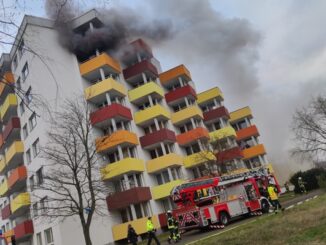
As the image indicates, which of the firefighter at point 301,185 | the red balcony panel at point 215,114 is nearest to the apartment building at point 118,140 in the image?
the red balcony panel at point 215,114

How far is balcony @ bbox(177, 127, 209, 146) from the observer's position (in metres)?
43.6

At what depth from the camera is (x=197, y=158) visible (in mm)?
42500

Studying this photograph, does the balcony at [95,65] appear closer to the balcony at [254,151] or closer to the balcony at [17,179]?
the balcony at [17,179]

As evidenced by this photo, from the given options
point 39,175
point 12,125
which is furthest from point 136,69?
point 39,175

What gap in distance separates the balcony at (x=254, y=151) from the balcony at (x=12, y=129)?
30.7 metres

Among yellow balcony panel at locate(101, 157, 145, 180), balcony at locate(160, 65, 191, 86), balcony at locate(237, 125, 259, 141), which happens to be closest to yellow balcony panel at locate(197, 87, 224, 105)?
balcony at locate(237, 125, 259, 141)

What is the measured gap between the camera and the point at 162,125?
139 feet

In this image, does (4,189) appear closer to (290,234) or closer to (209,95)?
(209,95)

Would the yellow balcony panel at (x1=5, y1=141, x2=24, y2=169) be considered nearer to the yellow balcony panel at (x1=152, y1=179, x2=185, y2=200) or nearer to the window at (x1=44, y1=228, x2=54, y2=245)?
the window at (x1=44, y1=228, x2=54, y2=245)

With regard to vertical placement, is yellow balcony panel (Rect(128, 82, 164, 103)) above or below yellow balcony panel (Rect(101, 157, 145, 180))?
above

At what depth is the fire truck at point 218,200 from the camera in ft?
77.0

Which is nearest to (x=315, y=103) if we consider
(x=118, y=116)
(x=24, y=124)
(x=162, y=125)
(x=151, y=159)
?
(x=162, y=125)

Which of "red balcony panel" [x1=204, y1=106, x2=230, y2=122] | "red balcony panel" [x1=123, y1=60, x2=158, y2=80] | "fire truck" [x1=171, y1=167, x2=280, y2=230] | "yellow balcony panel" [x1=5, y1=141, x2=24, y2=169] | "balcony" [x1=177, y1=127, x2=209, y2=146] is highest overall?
"red balcony panel" [x1=123, y1=60, x2=158, y2=80]

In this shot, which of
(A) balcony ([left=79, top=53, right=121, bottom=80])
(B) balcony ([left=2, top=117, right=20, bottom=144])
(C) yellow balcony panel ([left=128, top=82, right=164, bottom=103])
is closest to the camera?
(A) balcony ([left=79, top=53, right=121, bottom=80])
